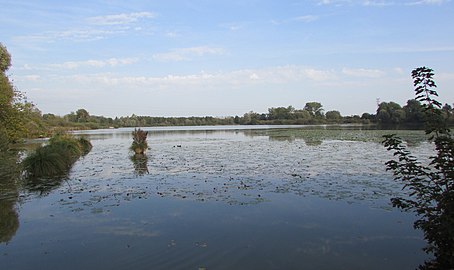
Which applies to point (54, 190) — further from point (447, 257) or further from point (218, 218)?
point (447, 257)

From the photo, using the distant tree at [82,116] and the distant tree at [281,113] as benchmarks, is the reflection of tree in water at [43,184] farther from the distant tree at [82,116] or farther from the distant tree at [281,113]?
the distant tree at [281,113]

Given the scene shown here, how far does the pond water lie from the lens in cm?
625

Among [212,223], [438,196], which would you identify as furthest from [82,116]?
[438,196]

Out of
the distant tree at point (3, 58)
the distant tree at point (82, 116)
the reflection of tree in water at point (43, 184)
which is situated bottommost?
the reflection of tree in water at point (43, 184)

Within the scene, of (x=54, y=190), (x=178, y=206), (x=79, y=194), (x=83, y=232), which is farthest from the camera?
(x=54, y=190)

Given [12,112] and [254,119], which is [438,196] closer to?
[12,112]

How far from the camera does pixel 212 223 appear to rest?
849cm

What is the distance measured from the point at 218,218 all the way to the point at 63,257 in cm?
389

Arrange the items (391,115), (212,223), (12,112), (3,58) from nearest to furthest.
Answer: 1. (212,223)
2. (12,112)
3. (3,58)
4. (391,115)

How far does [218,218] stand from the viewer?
29.2 ft

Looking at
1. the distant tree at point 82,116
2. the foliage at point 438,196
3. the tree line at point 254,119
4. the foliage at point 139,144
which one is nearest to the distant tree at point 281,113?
the tree line at point 254,119

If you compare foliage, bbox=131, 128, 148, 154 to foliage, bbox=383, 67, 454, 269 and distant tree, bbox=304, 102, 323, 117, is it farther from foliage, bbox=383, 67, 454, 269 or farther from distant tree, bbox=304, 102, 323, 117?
distant tree, bbox=304, 102, 323, 117

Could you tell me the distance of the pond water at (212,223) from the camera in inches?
246

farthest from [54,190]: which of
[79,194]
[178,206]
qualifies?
[178,206]
